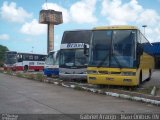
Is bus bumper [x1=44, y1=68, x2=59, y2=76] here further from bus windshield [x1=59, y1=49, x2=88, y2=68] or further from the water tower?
the water tower

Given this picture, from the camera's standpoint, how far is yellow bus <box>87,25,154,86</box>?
57.4 feet

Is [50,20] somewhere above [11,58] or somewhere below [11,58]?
above

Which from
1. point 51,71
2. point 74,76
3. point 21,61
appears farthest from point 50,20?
point 74,76

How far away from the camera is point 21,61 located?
1962 inches

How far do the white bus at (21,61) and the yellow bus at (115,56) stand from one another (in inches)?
1256

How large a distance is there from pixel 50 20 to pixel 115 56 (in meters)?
66.7

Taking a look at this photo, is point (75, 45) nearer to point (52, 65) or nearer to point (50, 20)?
point (52, 65)

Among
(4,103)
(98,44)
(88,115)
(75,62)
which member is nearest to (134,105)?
(88,115)

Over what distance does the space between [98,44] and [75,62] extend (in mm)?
6053

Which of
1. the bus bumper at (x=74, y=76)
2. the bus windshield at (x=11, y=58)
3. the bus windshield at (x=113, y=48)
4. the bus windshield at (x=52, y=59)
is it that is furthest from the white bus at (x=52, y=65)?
the bus windshield at (x=11, y=58)

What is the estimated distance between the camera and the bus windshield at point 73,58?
2402 centimetres

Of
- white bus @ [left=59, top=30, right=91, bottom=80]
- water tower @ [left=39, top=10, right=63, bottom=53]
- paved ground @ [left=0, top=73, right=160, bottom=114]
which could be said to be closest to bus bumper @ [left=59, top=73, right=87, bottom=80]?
white bus @ [left=59, top=30, right=91, bottom=80]

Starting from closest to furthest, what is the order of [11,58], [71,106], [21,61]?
[71,106] → [11,58] → [21,61]

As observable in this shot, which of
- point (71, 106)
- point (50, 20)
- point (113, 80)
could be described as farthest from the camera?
point (50, 20)
